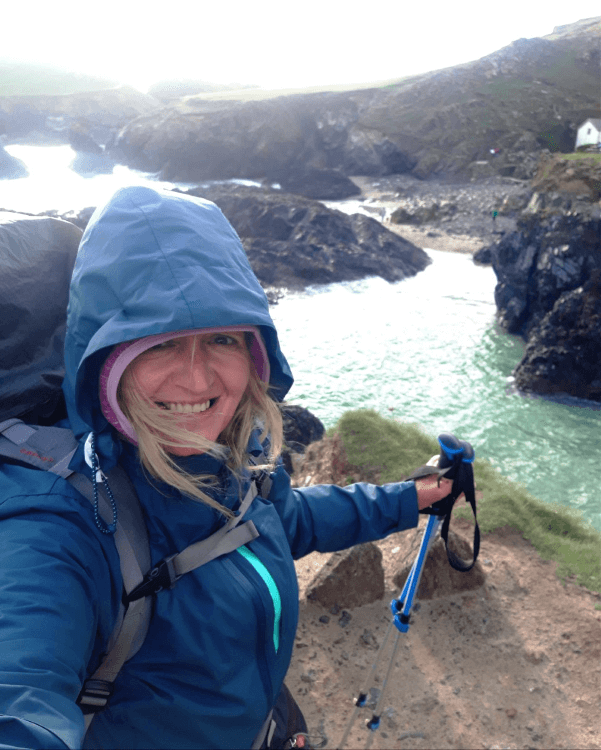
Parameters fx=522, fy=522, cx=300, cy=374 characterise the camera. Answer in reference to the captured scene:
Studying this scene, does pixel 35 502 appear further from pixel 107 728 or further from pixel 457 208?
pixel 457 208

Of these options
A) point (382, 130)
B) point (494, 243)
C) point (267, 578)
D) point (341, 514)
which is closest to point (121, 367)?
point (267, 578)

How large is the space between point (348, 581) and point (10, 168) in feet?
242

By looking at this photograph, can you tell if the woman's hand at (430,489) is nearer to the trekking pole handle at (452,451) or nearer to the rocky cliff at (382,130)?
the trekking pole handle at (452,451)

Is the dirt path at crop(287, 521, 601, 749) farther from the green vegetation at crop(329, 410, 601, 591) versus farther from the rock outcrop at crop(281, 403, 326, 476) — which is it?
the rock outcrop at crop(281, 403, 326, 476)

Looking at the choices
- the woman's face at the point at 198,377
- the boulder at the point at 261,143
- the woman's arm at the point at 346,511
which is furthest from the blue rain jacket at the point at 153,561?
the boulder at the point at 261,143

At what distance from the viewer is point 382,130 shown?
72.3 m

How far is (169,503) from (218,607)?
425 millimetres

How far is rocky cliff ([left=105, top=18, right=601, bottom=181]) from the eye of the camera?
6662 cm

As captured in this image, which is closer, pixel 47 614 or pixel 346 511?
pixel 47 614

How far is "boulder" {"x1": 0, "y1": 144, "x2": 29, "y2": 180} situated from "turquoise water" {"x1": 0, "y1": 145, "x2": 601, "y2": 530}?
5242 cm

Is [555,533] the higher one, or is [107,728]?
[107,728]

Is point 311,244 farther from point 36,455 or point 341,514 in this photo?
point 36,455

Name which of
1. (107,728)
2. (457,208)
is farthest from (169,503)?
(457,208)

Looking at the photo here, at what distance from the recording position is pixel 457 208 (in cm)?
4438
